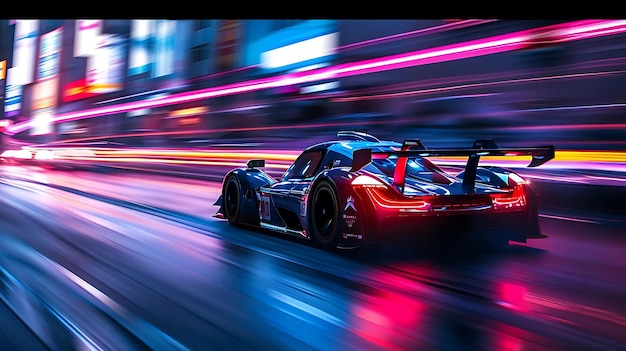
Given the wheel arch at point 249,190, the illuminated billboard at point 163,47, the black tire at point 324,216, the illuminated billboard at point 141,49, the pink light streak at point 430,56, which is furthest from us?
the illuminated billboard at point 141,49

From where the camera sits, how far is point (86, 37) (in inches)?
1072

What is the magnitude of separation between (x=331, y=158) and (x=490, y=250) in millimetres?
1478

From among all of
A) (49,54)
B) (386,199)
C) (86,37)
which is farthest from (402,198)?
(49,54)

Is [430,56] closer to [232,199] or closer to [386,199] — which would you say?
[232,199]

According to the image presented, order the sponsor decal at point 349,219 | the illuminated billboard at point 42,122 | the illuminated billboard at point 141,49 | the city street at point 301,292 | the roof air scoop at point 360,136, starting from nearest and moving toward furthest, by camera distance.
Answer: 1. the city street at point 301,292
2. the sponsor decal at point 349,219
3. the roof air scoop at point 360,136
4. the illuminated billboard at point 141,49
5. the illuminated billboard at point 42,122

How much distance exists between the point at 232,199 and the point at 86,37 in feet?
74.2

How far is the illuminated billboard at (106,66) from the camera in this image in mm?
22547

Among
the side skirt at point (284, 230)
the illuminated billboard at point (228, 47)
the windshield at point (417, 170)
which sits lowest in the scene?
the side skirt at point (284, 230)

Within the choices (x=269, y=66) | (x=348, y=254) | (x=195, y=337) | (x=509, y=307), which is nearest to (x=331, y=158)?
(x=348, y=254)

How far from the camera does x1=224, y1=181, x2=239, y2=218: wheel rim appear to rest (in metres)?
6.91

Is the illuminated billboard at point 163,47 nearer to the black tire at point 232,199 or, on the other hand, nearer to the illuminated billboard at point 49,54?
the illuminated billboard at point 49,54

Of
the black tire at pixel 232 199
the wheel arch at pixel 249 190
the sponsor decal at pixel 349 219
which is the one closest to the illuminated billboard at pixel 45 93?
the black tire at pixel 232 199

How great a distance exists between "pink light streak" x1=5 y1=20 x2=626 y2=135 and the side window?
14.9 ft

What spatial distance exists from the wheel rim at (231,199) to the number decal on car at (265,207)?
62 centimetres
